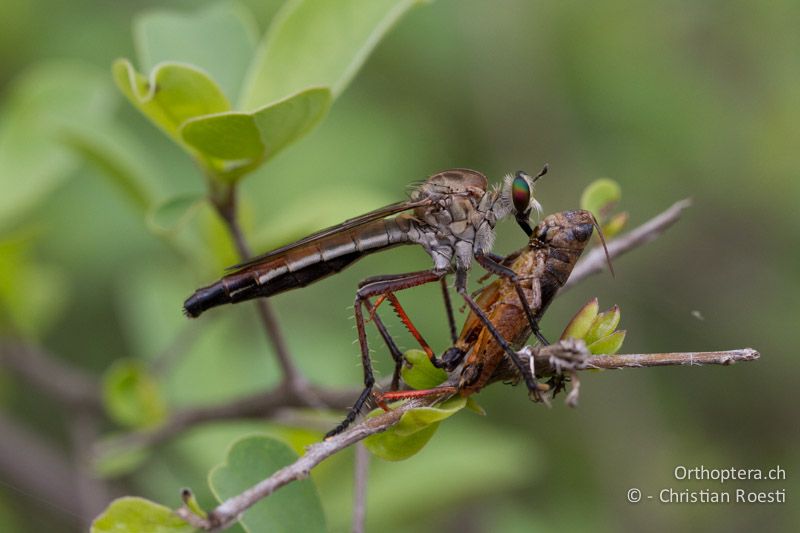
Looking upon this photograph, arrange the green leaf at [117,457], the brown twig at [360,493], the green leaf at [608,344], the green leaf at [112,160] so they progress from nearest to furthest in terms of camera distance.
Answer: the green leaf at [608,344] < the brown twig at [360,493] < the green leaf at [112,160] < the green leaf at [117,457]

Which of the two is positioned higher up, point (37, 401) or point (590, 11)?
point (590, 11)

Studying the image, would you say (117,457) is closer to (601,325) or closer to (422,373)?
(422,373)

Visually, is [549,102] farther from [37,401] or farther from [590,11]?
[37,401]

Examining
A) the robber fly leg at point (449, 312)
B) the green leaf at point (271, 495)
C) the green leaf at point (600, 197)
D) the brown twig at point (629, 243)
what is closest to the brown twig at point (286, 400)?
the brown twig at point (629, 243)

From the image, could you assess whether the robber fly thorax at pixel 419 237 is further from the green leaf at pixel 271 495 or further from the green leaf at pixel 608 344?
the green leaf at pixel 608 344

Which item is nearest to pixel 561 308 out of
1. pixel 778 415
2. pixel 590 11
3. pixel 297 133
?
pixel 778 415

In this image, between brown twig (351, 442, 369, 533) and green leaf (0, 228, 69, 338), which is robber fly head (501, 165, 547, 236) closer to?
brown twig (351, 442, 369, 533)

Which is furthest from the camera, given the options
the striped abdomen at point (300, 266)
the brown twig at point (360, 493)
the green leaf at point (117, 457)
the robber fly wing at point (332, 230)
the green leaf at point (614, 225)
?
the green leaf at point (117, 457)

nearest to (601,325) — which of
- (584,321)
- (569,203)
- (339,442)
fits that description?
(584,321)
